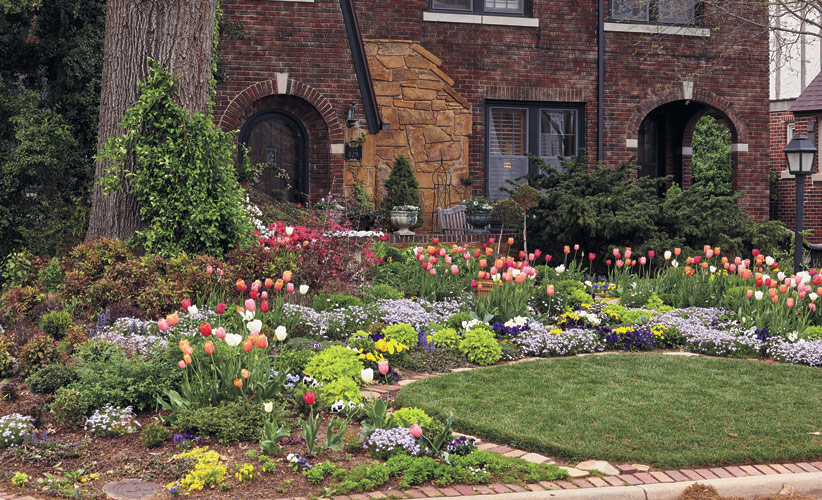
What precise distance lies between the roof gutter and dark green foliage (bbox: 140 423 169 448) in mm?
10861

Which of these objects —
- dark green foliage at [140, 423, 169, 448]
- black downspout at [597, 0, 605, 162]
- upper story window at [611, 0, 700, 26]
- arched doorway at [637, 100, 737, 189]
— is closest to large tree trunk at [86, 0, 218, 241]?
dark green foliage at [140, 423, 169, 448]

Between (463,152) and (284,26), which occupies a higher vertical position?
(284,26)

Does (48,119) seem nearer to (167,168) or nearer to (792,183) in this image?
(167,168)

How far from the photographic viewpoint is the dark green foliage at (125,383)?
5.86m

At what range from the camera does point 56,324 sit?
7.55 m

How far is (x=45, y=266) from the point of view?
9227mm

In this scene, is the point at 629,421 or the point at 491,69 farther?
the point at 491,69

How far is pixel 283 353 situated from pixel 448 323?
99.3 inches

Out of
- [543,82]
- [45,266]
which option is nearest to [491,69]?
[543,82]

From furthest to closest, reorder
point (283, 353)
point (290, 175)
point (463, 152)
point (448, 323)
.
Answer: point (463, 152), point (290, 175), point (448, 323), point (283, 353)

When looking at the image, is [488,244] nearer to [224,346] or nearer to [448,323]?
[448,323]

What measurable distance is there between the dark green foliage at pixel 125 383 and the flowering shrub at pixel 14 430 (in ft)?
1.38

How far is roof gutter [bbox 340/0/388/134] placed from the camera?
15.2m

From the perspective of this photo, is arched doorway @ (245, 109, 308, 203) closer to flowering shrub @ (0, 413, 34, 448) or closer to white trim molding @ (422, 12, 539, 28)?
white trim molding @ (422, 12, 539, 28)
